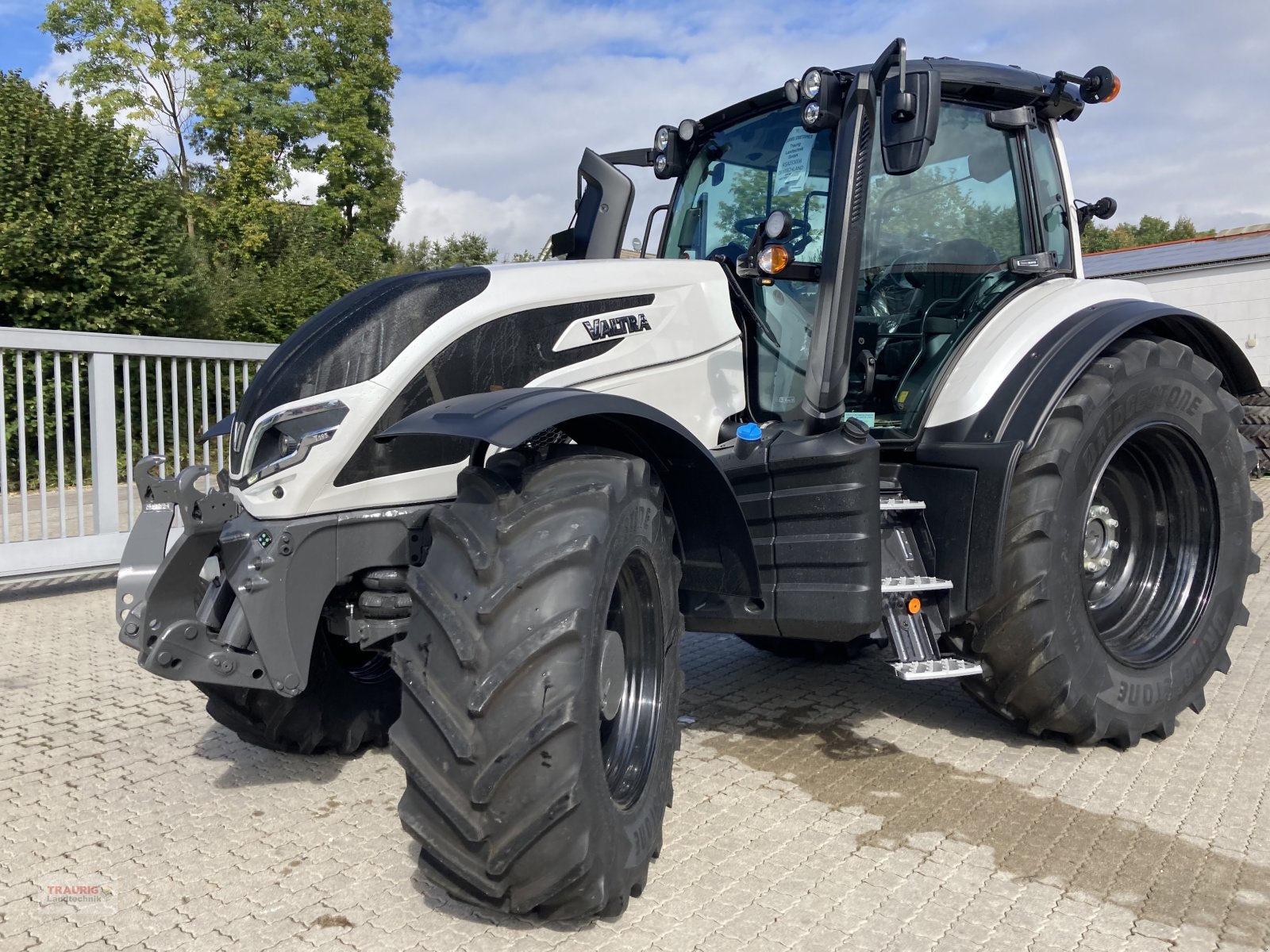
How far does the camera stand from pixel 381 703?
3990 mm

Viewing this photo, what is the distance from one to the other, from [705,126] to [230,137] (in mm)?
24634

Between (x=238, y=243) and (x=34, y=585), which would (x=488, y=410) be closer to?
(x=34, y=585)

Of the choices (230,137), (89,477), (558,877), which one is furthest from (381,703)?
(230,137)

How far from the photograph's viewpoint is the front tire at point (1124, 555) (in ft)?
12.2

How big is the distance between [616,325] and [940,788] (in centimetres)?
197

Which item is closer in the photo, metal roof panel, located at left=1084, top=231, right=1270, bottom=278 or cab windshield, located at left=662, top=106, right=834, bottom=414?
cab windshield, located at left=662, top=106, right=834, bottom=414

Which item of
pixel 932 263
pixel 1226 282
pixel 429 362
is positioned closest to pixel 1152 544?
pixel 932 263

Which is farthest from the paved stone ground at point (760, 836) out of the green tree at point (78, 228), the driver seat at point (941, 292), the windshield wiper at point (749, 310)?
the green tree at point (78, 228)

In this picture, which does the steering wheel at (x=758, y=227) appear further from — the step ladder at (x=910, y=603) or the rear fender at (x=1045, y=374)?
the step ladder at (x=910, y=603)

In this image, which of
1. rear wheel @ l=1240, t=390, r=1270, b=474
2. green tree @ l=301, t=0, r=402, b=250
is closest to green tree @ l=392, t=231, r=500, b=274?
green tree @ l=301, t=0, r=402, b=250

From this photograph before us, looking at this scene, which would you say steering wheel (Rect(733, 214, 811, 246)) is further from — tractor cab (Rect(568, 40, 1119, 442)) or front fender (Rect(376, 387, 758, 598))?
front fender (Rect(376, 387, 758, 598))

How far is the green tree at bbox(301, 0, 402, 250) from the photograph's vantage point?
2678cm

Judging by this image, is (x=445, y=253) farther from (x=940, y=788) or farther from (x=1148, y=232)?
(x=1148, y=232)

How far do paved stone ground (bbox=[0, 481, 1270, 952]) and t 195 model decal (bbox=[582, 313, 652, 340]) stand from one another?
63.0 inches
